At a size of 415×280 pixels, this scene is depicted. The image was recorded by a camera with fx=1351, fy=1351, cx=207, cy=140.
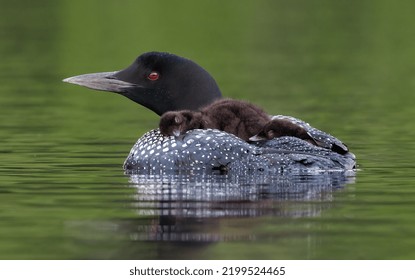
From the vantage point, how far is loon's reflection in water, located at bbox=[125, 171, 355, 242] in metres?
7.40

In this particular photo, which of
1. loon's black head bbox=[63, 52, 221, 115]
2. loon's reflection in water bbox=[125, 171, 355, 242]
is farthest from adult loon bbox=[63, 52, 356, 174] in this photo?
loon's reflection in water bbox=[125, 171, 355, 242]

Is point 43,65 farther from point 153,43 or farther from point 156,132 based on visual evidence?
point 156,132

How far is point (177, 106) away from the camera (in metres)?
10.5

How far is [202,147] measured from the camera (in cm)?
938

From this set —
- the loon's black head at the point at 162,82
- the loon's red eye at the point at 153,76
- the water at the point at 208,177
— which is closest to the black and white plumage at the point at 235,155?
the water at the point at 208,177

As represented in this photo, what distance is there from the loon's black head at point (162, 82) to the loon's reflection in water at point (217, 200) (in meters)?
1.11

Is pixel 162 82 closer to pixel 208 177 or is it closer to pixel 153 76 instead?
pixel 153 76

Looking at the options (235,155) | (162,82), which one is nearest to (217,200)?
(235,155)

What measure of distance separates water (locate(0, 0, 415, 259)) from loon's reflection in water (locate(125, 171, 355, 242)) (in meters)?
0.01

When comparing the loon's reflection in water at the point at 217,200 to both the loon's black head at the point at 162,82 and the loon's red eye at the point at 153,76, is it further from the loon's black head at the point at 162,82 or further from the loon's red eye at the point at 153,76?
the loon's red eye at the point at 153,76

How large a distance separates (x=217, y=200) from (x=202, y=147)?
1092 mm

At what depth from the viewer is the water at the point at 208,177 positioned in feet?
23.7
